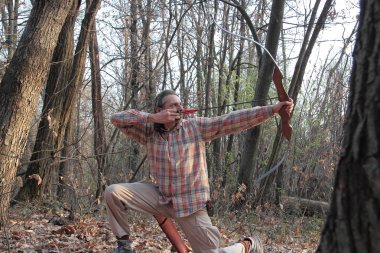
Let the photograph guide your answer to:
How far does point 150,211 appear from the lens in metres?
4.29

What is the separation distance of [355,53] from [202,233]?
103 inches

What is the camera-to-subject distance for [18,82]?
5191 mm

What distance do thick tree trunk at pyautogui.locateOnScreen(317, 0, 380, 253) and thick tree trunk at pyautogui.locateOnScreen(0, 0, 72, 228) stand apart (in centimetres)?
399

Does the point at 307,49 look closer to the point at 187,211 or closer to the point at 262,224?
the point at 262,224

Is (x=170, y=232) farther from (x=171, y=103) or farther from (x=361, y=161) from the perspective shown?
(x=361, y=161)

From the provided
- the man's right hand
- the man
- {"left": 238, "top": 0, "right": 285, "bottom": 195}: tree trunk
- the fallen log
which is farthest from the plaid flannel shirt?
the fallen log

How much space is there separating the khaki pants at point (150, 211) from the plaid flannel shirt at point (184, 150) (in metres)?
0.09

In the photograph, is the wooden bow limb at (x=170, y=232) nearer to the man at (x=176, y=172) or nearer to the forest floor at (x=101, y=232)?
the man at (x=176, y=172)

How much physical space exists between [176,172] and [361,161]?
260 cm

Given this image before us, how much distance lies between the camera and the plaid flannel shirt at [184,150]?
13.6 feet

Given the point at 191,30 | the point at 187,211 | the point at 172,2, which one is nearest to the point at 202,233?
the point at 187,211

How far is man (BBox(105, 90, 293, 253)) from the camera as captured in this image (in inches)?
163

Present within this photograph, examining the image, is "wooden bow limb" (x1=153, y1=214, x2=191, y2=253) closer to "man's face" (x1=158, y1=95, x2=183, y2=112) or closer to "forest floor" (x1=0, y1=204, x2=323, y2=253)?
"forest floor" (x1=0, y1=204, x2=323, y2=253)

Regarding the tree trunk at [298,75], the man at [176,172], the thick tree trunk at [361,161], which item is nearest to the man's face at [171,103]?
the man at [176,172]
